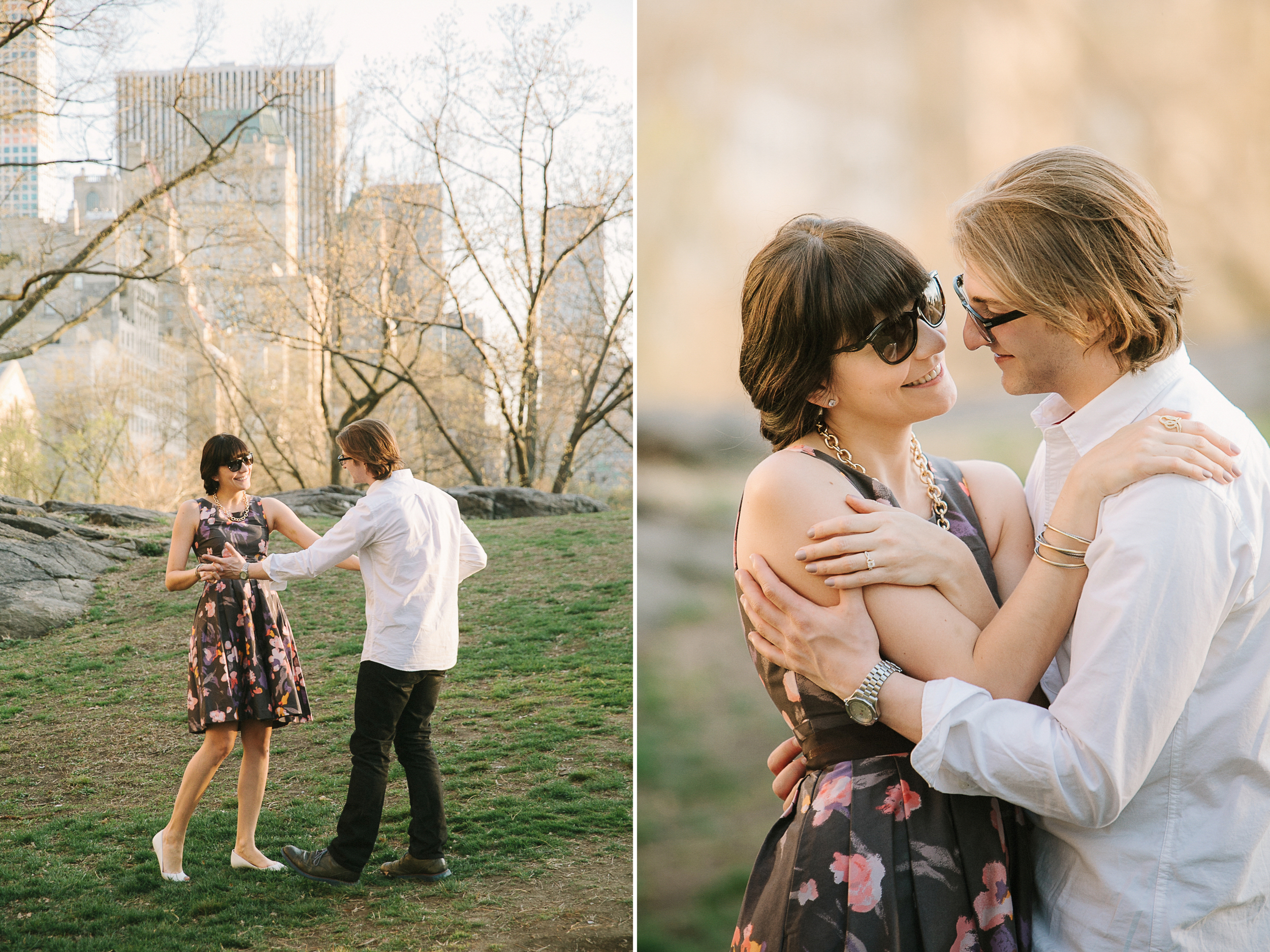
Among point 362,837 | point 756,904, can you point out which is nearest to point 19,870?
point 362,837

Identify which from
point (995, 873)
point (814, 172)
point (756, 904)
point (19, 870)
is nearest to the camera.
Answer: point (995, 873)

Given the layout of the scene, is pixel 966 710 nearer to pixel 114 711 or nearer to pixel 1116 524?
pixel 1116 524

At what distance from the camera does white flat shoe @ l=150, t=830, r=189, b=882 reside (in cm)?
295

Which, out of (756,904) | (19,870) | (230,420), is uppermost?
(230,420)

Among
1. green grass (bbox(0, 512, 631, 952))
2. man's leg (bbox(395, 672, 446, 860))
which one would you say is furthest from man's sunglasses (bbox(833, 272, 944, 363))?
man's leg (bbox(395, 672, 446, 860))

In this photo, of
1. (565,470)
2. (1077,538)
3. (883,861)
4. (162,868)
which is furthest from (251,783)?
(1077,538)

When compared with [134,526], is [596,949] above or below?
below

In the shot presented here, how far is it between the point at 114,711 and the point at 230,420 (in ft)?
3.13

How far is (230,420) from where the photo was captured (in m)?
3.16

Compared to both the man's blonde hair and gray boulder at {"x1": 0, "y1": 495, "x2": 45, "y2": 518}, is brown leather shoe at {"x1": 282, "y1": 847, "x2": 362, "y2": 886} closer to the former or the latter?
gray boulder at {"x1": 0, "y1": 495, "x2": 45, "y2": 518}

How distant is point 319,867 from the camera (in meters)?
3.09

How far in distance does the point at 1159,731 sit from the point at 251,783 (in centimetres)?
273

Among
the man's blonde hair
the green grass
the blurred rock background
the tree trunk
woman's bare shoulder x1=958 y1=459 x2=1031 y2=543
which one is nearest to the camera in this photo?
the man's blonde hair

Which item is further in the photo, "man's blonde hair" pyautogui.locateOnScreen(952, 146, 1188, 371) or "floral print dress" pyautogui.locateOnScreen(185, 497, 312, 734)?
"floral print dress" pyautogui.locateOnScreen(185, 497, 312, 734)
